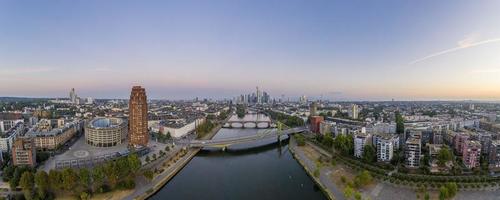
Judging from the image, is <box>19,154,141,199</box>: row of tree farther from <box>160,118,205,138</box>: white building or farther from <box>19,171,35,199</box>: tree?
<box>160,118,205,138</box>: white building

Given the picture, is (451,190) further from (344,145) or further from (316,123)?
(316,123)

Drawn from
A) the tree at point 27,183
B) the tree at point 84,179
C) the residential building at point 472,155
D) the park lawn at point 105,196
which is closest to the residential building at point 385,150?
the residential building at point 472,155

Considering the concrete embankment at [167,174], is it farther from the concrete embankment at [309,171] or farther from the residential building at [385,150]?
the residential building at [385,150]

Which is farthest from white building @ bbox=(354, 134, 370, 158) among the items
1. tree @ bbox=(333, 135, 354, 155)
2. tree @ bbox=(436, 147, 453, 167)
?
tree @ bbox=(436, 147, 453, 167)

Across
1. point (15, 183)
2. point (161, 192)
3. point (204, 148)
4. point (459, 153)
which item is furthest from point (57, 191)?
point (459, 153)

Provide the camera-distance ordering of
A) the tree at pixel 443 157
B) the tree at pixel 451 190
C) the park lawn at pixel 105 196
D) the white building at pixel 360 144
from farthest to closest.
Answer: the white building at pixel 360 144, the tree at pixel 443 157, the park lawn at pixel 105 196, the tree at pixel 451 190
